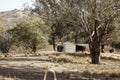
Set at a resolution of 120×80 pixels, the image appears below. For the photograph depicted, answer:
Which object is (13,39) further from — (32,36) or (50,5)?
(50,5)

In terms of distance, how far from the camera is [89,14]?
87.2ft

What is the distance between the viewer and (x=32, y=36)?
164ft

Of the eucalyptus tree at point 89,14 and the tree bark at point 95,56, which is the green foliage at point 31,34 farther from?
the tree bark at point 95,56

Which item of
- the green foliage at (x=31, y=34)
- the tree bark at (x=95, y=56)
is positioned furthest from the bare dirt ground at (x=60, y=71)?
the green foliage at (x=31, y=34)

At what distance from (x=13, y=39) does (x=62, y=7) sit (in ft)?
85.8

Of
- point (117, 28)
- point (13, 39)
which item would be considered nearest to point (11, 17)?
point (13, 39)

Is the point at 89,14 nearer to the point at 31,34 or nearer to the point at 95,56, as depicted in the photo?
the point at 95,56

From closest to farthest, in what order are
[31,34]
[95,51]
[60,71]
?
[60,71], [95,51], [31,34]

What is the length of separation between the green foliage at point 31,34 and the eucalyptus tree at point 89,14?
66.7ft

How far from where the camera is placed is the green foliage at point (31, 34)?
165 feet

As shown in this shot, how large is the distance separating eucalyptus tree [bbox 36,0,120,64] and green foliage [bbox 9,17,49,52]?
20.3 m

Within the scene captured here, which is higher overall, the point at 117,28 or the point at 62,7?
the point at 62,7

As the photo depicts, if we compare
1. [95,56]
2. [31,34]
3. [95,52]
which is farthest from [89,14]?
[31,34]

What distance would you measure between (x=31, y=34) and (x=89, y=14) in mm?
24423
